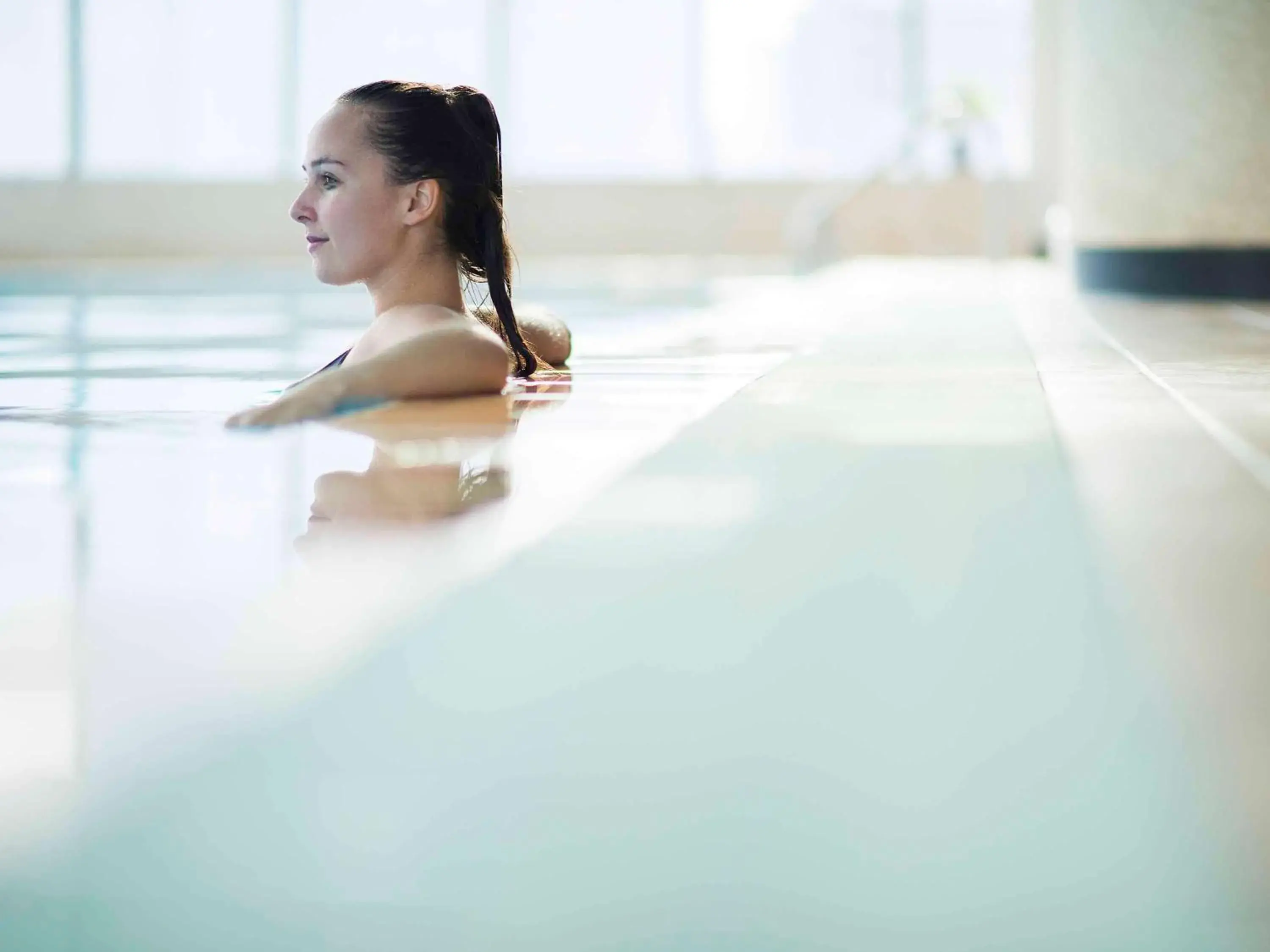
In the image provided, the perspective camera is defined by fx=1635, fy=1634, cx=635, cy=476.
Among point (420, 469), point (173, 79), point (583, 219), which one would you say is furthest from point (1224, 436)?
point (173, 79)

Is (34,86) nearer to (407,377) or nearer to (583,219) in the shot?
(583,219)

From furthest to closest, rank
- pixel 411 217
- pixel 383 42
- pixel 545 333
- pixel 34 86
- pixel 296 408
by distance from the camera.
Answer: pixel 383 42
pixel 34 86
pixel 545 333
pixel 411 217
pixel 296 408

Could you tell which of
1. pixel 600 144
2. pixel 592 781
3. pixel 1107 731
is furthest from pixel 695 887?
pixel 600 144

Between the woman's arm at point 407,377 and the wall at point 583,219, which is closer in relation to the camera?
the woman's arm at point 407,377

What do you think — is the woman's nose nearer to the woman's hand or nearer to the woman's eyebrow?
the woman's eyebrow

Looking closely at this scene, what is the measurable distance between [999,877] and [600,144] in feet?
49.9

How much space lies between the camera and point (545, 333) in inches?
122

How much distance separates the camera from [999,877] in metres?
0.59

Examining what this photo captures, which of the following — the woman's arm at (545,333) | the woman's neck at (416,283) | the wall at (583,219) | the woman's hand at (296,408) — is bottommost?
the woman's hand at (296,408)

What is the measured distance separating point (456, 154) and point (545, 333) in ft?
2.26

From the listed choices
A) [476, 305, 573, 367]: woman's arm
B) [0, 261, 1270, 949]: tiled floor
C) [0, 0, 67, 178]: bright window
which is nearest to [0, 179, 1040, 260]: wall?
[0, 0, 67, 178]: bright window

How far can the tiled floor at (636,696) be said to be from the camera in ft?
1.89

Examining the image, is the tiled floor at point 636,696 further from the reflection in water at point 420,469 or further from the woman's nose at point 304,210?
the woman's nose at point 304,210

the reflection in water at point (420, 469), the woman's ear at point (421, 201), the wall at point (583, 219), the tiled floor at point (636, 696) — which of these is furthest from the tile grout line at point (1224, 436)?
the wall at point (583, 219)
